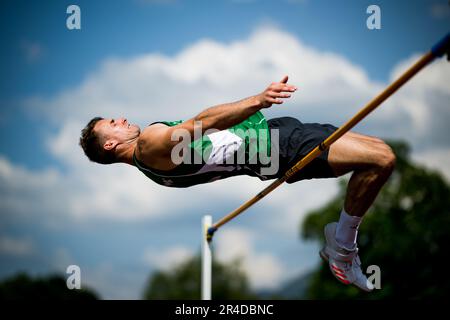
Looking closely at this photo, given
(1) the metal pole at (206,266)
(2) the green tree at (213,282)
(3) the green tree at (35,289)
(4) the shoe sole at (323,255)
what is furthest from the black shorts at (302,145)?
(2) the green tree at (213,282)

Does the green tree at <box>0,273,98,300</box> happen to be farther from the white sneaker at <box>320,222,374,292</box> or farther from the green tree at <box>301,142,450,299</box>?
the white sneaker at <box>320,222,374,292</box>

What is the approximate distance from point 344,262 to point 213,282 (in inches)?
1458

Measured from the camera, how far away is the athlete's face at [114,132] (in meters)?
5.24

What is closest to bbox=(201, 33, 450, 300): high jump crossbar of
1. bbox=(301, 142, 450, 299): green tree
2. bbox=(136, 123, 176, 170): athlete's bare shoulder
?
bbox=(136, 123, 176, 170): athlete's bare shoulder

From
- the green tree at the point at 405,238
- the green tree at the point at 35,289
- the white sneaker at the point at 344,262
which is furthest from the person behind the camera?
the green tree at the point at 35,289

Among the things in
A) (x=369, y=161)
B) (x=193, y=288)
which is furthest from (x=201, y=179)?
(x=193, y=288)

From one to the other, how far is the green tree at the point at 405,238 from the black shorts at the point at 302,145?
21.7m

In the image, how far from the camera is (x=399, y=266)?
1093 inches

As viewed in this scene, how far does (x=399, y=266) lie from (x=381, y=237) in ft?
5.49

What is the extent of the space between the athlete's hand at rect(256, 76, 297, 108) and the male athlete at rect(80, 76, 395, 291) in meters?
0.14

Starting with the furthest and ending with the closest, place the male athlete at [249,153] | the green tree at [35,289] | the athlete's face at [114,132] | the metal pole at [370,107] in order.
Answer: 1. the green tree at [35,289]
2. the athlete's face at [114,132]
3. the male athlete at [249,153]
4. the metal pole at [370,107]

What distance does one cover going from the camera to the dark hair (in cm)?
529

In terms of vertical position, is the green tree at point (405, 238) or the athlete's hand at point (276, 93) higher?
the green tree at point (405, 238)

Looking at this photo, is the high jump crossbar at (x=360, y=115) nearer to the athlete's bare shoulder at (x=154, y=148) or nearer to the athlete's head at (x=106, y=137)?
the athlete's bare shoulder at (x=154, y=148)
